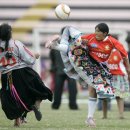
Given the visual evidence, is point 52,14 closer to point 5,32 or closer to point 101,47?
point 101,47

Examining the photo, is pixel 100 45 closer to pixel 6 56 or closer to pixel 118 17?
pixel 6 56

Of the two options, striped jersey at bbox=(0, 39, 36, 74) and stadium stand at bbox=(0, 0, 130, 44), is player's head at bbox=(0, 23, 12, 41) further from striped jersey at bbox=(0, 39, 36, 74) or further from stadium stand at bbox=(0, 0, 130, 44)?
stadium stand at bbox=(0, 0, 130, 44)

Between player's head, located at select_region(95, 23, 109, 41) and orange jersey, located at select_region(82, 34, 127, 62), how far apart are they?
0.12m

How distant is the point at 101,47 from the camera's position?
13.3m

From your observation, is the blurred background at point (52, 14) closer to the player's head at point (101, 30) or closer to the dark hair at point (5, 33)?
the player's head at point (101, 30)

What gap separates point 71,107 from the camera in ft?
64.0

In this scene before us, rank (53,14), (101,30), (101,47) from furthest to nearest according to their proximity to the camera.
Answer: (53,14)
(101,47)
(101,30)

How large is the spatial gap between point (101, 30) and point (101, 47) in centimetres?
32

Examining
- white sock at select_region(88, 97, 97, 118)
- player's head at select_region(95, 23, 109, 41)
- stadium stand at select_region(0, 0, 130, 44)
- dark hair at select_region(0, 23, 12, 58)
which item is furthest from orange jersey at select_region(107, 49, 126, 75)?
stadium stand at select_region(0, 0, 130, 44)

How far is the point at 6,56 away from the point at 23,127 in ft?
3.93

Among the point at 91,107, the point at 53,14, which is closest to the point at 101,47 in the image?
the point at 91,107

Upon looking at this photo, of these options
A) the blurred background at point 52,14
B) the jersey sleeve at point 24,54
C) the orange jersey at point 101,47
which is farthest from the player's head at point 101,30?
the blurred background at point 52,14

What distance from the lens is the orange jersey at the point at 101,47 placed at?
1329 centimetres

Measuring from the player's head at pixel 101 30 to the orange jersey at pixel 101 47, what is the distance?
4.6 inches
